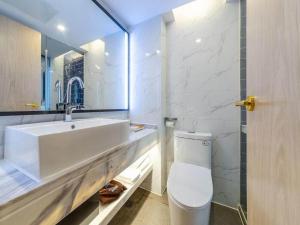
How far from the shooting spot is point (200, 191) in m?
1.03

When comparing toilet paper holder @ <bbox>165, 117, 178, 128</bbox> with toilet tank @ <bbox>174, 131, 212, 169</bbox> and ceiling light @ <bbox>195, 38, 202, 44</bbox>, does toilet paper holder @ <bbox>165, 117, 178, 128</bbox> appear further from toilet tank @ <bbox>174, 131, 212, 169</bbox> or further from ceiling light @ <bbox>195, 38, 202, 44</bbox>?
ceiling light @ <bbox>195, 38, 202, 44</bbox>

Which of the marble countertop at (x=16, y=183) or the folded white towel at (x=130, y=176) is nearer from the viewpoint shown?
the marble countertop at (x=16, y=183)

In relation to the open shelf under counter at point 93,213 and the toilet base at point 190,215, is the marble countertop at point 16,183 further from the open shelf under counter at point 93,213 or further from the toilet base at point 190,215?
the toilet base at point 190,215

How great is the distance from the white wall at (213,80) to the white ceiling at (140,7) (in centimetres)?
26

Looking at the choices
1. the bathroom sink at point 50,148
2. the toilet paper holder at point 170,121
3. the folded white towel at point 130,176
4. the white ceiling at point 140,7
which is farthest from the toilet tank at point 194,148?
the white ceiling at point 140,7

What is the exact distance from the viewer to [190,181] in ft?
3.77

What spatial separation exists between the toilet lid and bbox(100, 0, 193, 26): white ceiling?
5.58 ft

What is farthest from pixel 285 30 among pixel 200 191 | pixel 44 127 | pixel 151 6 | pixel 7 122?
pixel 151 6

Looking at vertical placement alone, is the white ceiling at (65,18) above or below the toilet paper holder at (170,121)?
above

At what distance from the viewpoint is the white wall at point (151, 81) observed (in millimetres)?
1664

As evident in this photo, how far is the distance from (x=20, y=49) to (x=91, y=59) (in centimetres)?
62

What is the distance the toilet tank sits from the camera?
1412mm

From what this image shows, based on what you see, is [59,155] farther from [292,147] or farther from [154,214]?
[154,214]

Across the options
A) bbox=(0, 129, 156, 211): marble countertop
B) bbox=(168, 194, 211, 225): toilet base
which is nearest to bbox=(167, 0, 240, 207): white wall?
bbox=(168, 194, 211, 225): toilet base
